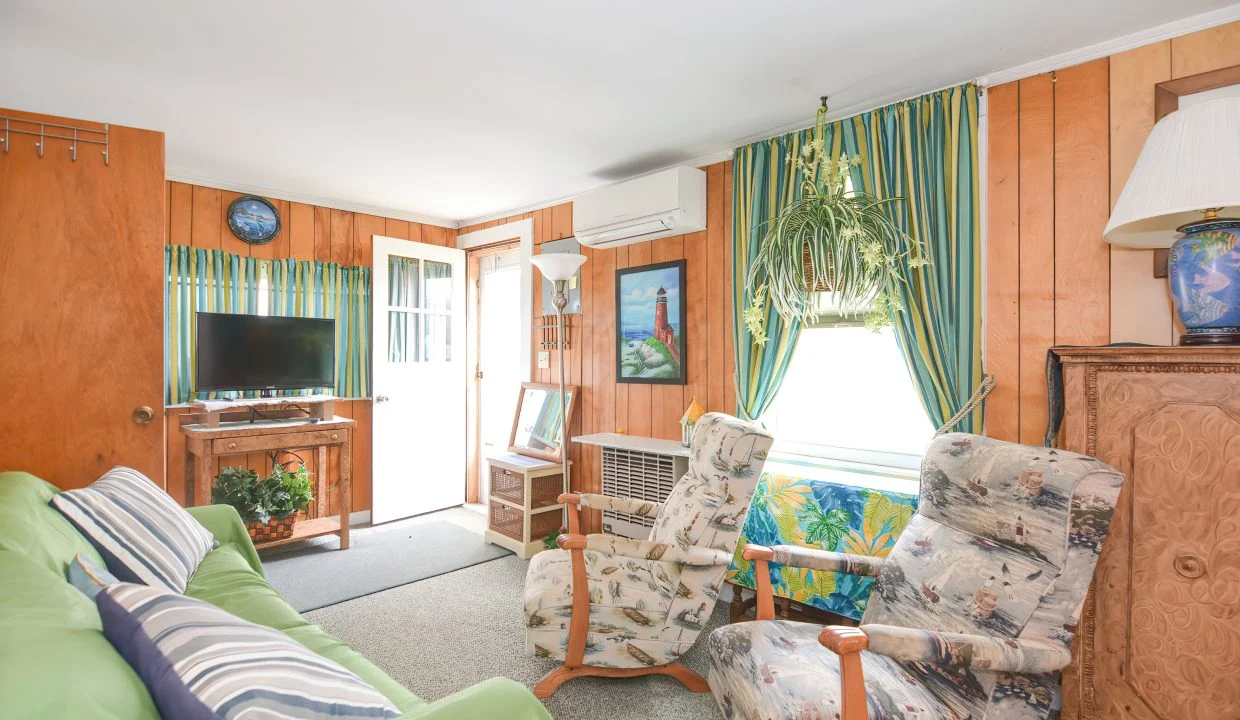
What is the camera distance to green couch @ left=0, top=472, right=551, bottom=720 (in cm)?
77

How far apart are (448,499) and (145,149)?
11.4 ft

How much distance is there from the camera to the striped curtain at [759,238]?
3.04m

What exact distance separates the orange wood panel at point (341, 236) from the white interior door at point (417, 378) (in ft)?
0.81

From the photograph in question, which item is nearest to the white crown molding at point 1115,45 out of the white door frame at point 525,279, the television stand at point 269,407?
the white door frame at point 525,279

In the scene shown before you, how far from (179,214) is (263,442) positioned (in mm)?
1628

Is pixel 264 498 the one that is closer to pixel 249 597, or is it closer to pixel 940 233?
pixel 249 597

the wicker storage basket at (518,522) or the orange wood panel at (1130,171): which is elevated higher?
the orange wood panel at (1130,171)

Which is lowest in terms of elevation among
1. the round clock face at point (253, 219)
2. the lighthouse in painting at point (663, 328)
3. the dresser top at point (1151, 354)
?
the dresser top at point (1151, 354)

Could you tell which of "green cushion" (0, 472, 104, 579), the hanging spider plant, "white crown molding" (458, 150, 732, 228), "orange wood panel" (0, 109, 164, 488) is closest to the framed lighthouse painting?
"white crown molding" (458, 150, 732, 228)

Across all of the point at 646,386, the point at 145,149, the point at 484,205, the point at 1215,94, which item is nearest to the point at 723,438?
the point at 646,386

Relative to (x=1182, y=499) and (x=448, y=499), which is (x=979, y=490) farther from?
(x=448, y=499)

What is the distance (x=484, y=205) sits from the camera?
187 inches

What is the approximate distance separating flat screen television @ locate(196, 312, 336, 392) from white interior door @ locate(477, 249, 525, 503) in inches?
→ 52.3

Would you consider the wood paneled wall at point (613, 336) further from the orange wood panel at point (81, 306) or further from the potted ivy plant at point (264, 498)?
the orange wood panel at point (81, 306)
